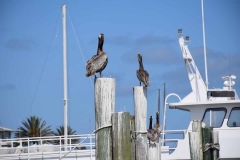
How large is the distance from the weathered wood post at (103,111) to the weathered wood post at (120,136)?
113mm

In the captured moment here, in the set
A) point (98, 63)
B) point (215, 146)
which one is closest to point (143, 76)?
point (215, 146)

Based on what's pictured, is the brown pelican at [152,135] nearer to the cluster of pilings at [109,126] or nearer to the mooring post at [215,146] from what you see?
the mooring post at [215,146]

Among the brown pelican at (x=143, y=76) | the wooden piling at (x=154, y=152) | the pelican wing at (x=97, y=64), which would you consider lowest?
the wooden piling at (x=154, y=152)

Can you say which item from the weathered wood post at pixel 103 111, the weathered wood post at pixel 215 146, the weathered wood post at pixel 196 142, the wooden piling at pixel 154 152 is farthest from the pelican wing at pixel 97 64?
the wooden piling at pixel 154 152

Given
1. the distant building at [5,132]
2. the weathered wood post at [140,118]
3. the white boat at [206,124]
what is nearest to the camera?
the weathered wood post at [140,118]

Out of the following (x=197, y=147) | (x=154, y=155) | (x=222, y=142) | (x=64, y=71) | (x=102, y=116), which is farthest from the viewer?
(x=64, y=71)

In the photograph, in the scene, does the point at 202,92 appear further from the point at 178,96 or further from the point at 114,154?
the point at 114,154

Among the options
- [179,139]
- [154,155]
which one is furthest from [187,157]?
[154,155]

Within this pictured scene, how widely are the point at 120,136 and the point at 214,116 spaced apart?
1372 centimetres

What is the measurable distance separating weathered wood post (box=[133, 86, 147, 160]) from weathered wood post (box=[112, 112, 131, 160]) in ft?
15.6

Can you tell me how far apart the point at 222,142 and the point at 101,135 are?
45.2 ft

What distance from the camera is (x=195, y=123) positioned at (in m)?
14.9

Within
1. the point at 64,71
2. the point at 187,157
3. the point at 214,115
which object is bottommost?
the point at 187,157

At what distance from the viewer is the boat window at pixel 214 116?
850 inches
